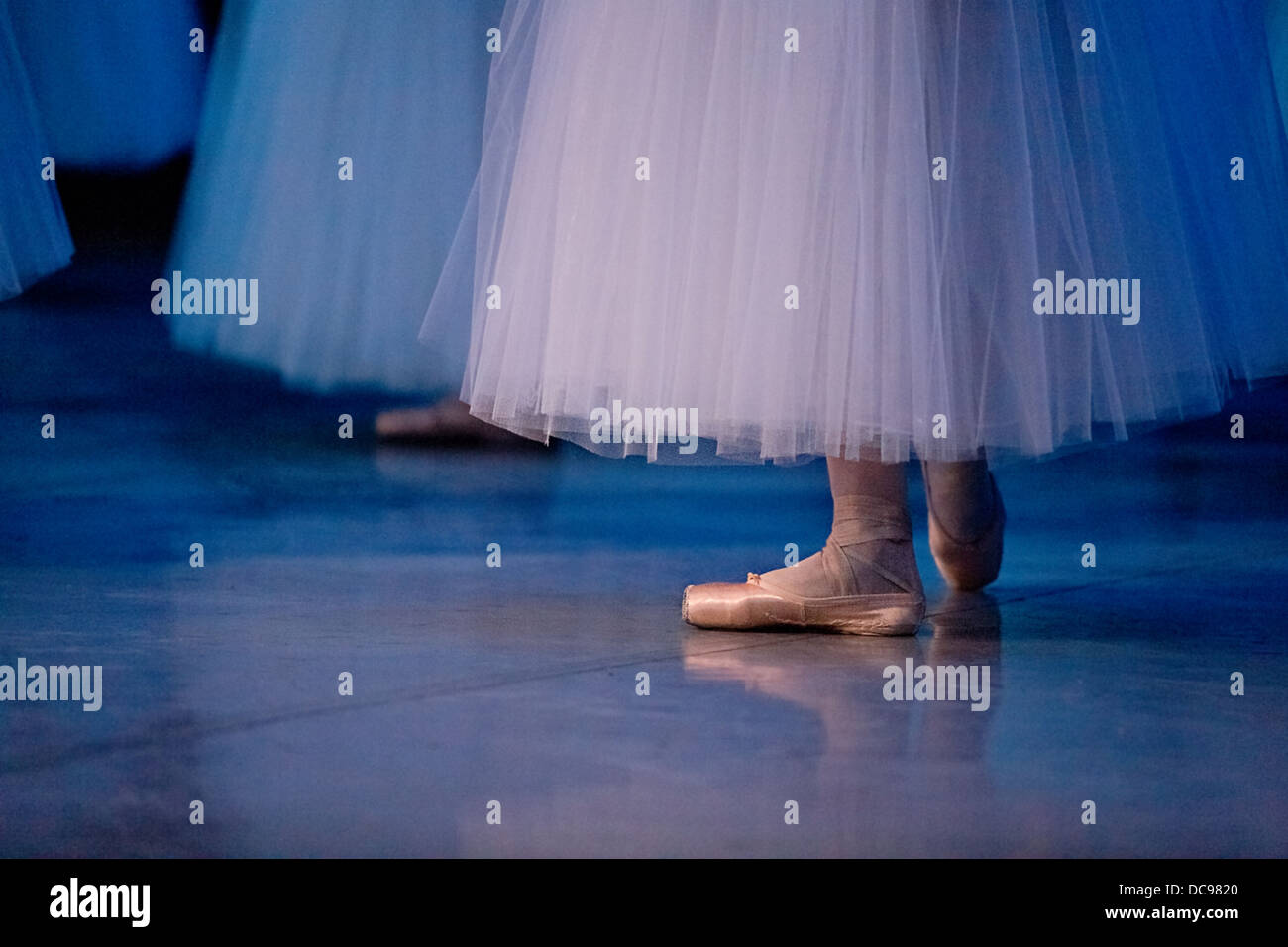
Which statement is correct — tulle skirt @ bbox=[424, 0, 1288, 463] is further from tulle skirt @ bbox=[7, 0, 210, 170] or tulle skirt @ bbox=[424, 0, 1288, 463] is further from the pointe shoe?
tulle skirt @ bbox=[7, 0, 210, 170]

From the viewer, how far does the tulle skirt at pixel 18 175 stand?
2262mm

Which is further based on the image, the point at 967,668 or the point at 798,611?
the point at 798,611

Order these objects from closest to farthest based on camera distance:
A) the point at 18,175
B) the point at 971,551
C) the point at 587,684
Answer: the point at 587,684
the point at 971,551
the point at 18,175

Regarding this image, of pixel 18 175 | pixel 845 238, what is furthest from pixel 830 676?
pixel 18 175

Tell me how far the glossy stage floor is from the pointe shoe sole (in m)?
0.03

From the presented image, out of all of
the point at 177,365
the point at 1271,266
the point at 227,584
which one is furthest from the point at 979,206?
the point at 177,365

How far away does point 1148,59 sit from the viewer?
1330 millimetres

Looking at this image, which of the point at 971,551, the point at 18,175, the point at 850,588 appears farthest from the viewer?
the point at 18,175

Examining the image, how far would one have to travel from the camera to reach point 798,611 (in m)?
1.28

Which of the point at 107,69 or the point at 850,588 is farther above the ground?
the point at 107,69

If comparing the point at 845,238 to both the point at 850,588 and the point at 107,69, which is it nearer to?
the point at 850,588

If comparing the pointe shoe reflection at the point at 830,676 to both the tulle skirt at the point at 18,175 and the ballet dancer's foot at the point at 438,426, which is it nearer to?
the tulle skirt at the point at 18,175

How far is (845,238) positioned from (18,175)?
5.78ft
